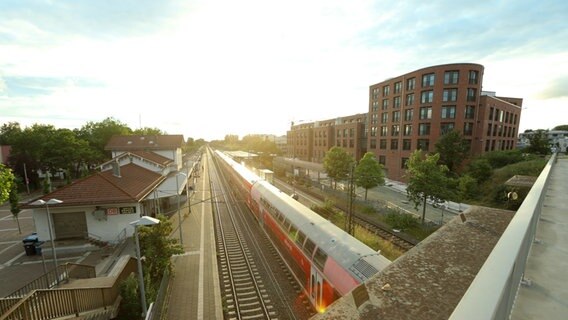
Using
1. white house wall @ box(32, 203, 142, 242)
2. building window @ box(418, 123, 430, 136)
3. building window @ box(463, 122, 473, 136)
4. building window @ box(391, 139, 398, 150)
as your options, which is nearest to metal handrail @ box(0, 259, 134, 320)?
white house wall @ box(32, 203, 142, 242)

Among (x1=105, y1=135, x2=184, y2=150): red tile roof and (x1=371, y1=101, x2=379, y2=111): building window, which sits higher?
(x1=371, y1=101, x2=379, y2=111): building window

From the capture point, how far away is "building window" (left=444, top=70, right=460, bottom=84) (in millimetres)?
41469

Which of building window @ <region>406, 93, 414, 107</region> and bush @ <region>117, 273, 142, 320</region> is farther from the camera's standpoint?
building window @ <region>406, 93, 414, 107</region>

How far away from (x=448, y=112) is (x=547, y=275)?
1816 inches

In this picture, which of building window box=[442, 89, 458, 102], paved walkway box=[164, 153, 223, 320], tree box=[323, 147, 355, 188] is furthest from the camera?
building window box=[442, 89, 458, 102]

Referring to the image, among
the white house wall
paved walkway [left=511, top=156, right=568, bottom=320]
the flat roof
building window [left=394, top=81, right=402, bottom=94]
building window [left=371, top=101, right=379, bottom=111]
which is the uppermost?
building window [left=394, top=81, right=402, bottom=94]

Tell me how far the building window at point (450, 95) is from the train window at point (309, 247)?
137 feet

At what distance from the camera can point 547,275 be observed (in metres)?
3.89

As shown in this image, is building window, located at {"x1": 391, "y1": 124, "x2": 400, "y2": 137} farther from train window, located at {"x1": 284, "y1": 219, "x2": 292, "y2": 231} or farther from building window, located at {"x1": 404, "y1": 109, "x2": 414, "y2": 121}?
train window, located at {"x1": 284, "y1": 219, "x2": 292, "y2": 231}

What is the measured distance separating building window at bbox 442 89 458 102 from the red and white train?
125 ft

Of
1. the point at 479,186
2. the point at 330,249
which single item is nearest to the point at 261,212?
the point at 330,249

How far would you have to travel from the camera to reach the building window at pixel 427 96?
43116 millimetres

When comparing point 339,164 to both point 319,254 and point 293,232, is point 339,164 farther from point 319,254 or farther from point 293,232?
point 319,254

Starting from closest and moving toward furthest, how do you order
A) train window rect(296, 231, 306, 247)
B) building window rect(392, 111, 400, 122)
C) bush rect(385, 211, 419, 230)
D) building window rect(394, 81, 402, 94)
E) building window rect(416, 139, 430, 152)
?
train window rect(296, 231, 306, 247)
bush rect(385, 211, 419, 230)
building window rect(416, 139, 430, 152)
building window rect(394, 81, 402, 94)
building window rect(392, 111, 400, 122)
